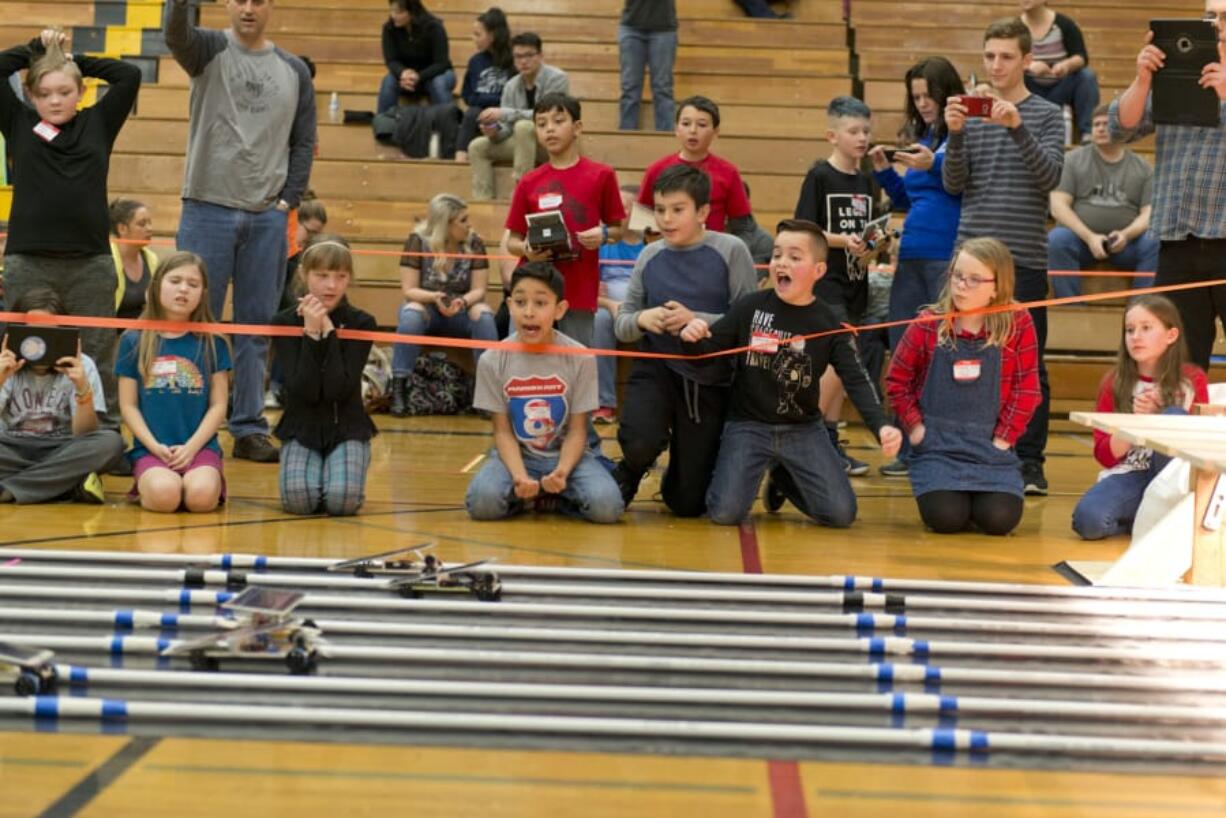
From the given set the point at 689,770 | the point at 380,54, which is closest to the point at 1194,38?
the point at 689,770

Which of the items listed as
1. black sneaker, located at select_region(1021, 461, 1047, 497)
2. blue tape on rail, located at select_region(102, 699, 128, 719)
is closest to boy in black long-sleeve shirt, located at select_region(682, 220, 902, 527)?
black sneaker, located at select_region(1021, 461, 1047, 497)

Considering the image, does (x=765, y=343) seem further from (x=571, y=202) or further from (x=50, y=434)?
(x=50, y=434)

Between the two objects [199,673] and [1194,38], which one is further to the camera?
[1194,38]

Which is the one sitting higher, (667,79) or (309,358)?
(667,79)

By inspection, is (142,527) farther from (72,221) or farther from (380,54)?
(380,54)

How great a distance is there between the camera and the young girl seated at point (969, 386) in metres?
5.20

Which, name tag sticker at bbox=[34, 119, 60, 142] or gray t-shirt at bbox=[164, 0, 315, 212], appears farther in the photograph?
gray t-shirt at bbox=[164, 0, 315, 212]

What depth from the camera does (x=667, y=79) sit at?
9.94 m

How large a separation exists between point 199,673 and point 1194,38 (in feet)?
12.2

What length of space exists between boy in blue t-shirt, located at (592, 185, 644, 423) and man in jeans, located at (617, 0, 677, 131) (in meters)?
1.45

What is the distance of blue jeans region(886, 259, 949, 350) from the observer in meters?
6.11

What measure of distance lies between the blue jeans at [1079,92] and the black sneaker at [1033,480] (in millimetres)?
4168

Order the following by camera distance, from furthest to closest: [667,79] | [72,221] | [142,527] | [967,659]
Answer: [667,79]
[72,221]
[142,527]
[967,659]

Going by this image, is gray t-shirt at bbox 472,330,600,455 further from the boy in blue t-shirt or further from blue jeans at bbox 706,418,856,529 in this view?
the boy in blue t-shirt
